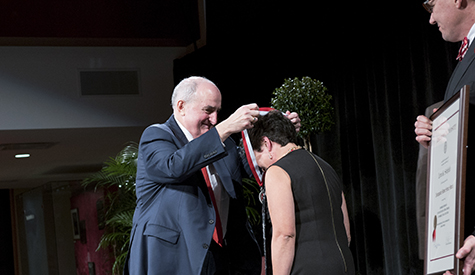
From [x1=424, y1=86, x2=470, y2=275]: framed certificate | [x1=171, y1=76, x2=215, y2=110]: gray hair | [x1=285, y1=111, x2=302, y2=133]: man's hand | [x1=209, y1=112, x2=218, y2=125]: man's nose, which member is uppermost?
[x1=171, y1=76, x2=215, y2=110]: gray hair

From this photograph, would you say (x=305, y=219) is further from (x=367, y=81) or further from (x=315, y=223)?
(x=367, y=81)

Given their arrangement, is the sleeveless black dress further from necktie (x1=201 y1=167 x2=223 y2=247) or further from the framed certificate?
the framed certificate

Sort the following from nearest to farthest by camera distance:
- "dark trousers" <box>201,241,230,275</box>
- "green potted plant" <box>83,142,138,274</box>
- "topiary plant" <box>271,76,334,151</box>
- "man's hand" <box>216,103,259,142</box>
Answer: "man's hand" <box>216,103,259,142</box>
"dark trousers" <box>201,241,230,275</box>
"topiary plant" <box>271,76,334,151</box>
"green potted plant" <box>83,142,138,274</box>

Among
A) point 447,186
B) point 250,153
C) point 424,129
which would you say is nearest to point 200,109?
Answer: point 250,153

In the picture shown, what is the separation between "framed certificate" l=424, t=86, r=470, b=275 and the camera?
3.04 feet

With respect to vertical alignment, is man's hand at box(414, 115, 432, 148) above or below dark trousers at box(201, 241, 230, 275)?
above

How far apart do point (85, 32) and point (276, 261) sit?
453 centimetres

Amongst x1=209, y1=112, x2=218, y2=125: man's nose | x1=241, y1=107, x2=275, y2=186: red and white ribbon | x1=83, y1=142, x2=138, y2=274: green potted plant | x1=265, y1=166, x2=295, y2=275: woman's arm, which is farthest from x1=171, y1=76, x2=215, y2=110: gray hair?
x1=83, y1=142, x2=138, y2=274: green potted plant

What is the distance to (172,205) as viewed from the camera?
72.6 inches

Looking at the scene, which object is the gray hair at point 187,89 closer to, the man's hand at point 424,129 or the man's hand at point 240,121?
the man's hand at point 240,121

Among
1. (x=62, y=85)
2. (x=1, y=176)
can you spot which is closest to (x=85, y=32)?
(x=62, y=85)

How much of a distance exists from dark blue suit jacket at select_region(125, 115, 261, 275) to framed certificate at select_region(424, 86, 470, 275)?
0.81 metres

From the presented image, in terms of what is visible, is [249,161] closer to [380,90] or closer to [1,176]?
[380,90]

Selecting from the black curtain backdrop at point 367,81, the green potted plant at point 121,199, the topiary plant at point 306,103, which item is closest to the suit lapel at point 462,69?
the black curtain backdrop at point 367,81
